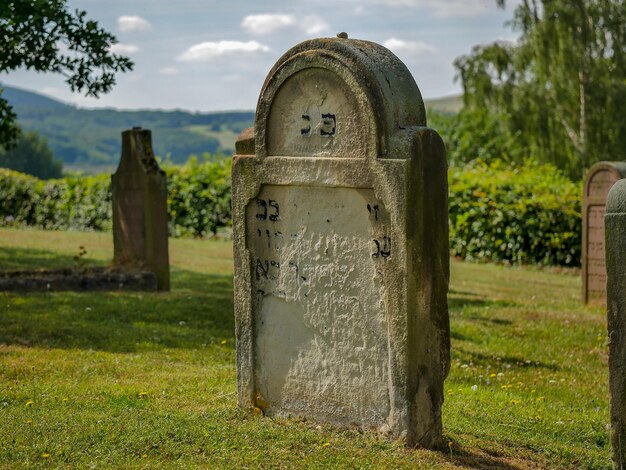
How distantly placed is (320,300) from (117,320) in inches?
214

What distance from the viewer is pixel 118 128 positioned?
13438 cm

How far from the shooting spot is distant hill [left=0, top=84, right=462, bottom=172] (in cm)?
10675

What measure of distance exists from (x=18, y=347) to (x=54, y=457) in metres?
4.00

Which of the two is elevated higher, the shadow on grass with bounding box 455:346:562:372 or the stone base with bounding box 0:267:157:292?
the stone base with bounding box 0:267:157:292

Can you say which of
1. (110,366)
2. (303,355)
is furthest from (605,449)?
(110,366)

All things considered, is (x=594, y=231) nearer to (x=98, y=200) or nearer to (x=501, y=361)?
(x=501, y=361)

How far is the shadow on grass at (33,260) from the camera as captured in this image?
16578 mm

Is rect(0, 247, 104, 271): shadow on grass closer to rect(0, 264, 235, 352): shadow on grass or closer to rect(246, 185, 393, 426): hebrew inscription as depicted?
rect(0, 264, 235, 352): shadow on grass

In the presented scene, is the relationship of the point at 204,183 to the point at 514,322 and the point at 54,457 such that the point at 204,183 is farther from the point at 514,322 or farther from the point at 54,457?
the point at 54,457

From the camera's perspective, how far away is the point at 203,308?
499 inches

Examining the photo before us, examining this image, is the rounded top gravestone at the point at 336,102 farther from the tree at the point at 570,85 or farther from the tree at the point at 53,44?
the tree at the point at 570,85

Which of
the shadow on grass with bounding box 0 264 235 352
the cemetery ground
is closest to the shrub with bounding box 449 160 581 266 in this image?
the cemetery ground

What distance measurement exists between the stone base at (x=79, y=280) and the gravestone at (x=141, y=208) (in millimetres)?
264

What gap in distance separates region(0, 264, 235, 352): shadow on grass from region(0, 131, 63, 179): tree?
200 ft
